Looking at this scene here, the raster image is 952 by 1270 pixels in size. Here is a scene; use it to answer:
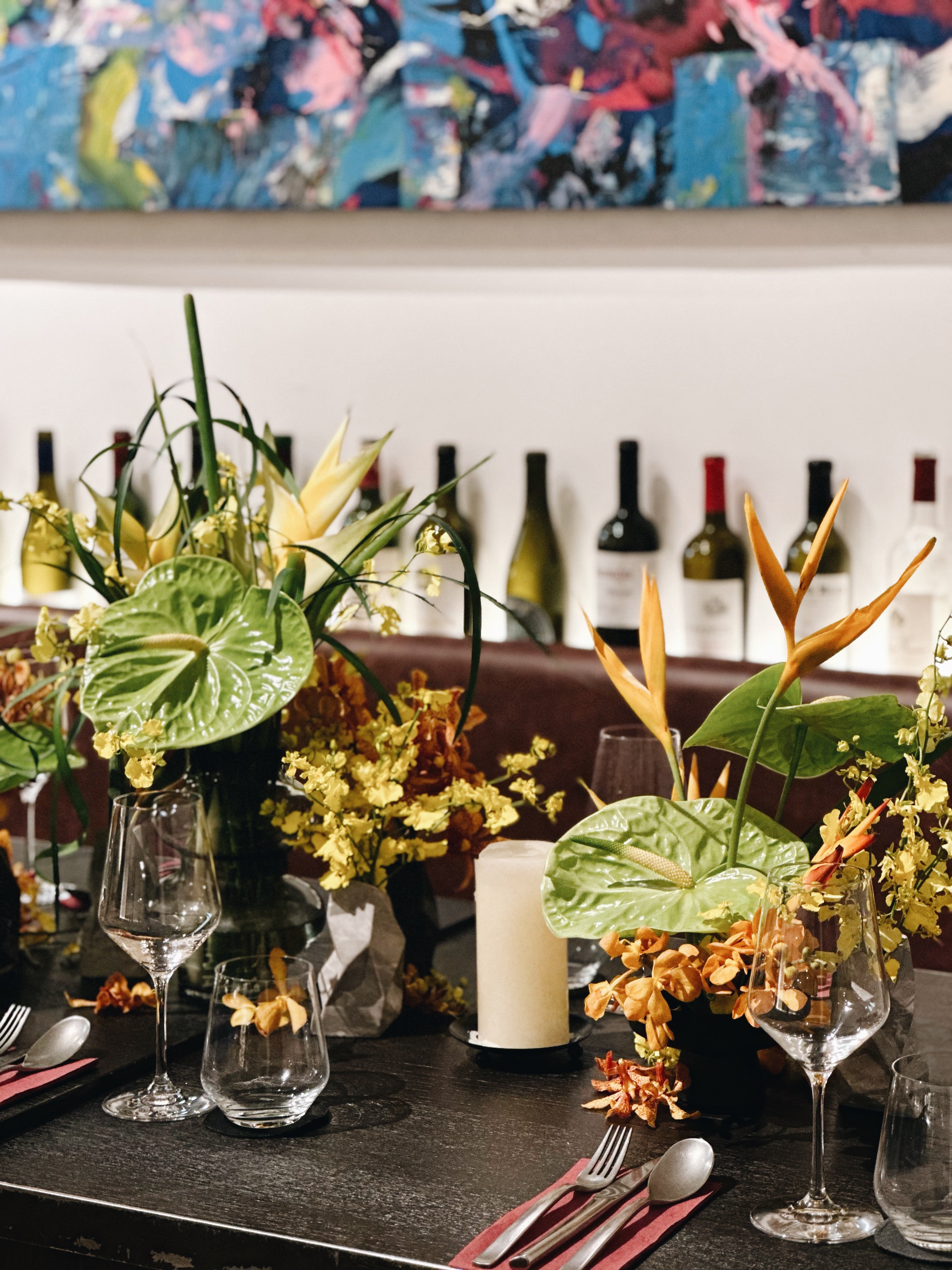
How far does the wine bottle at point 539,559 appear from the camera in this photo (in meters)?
2.62

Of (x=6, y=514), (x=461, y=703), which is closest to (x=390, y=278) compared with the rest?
(x=6, y=514)

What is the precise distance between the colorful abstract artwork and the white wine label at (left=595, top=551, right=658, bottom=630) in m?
0.57

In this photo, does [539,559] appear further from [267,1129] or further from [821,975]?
[821,975]

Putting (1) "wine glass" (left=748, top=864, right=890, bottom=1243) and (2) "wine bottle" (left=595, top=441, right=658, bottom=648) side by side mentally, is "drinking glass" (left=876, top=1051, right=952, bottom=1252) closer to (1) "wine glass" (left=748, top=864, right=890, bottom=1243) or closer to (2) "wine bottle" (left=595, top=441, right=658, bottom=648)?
(1) "wine glass" (left=748, top=864, right=890, bottom=1243)

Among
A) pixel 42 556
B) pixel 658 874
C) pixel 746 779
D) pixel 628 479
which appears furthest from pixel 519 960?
pixel 42 556

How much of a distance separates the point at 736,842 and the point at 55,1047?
0.52 m

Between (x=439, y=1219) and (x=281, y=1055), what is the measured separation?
0.16 metres

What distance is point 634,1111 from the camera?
1044 mm

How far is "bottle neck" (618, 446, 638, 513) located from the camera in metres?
2.48

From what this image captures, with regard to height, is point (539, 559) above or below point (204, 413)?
below

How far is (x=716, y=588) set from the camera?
239 cm

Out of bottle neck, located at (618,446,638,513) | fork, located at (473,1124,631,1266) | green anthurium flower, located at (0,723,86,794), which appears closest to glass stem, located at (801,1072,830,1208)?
fork, located at (473,1124,631,1266)

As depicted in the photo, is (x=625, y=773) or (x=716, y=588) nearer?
(x=625, y=773)

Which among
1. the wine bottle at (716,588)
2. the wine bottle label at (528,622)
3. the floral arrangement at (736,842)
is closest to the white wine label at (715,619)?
the wine bottle at (716,588)
